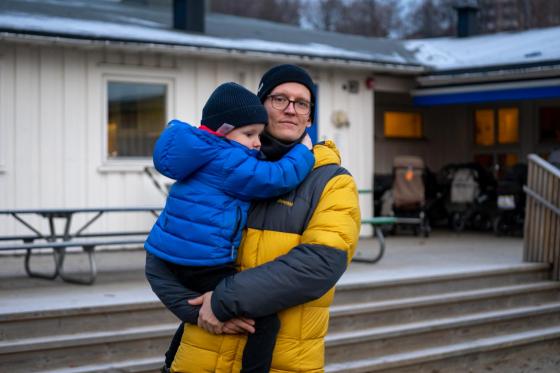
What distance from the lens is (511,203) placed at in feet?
39.1

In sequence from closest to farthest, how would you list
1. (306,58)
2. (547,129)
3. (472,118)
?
1. (306,58)
2. (547,129)
3. (472,118)

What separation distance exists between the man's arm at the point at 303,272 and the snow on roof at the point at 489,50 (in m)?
9.71

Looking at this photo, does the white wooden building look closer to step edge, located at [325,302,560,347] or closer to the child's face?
step edge, located at [325,302,560,347]

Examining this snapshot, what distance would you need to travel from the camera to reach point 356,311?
21.3ft

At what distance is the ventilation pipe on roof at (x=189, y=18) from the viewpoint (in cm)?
1088

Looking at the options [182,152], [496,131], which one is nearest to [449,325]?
[182,152]

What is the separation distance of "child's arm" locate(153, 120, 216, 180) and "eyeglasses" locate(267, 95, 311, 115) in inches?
11.5

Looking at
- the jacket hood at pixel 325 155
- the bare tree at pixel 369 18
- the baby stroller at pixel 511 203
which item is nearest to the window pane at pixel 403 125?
the baby stroller at pixel 511 203

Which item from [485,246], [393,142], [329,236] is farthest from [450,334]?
[393,142]

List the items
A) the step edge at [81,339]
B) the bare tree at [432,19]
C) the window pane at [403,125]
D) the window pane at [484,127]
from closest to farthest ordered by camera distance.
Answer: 1. the step edge at [81,339]
2. the window pane at [403,125]
3. the window pane at [484,127]
4. the bare tree at [432,19]

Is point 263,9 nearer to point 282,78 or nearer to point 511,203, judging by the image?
point 511,203

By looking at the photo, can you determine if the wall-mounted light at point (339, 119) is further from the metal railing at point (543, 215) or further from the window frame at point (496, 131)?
the window frame at point (496, 131)

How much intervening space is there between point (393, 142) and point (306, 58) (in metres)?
5.12

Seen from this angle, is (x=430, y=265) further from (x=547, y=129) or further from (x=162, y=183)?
(x=547, y=129)
